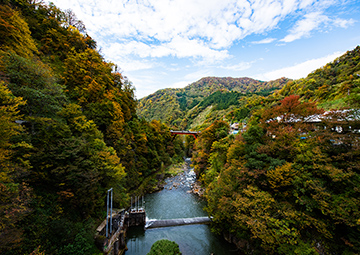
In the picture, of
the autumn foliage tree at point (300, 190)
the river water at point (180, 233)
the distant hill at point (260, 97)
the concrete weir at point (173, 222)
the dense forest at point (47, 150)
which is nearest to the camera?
the dense forest at point (47, 150)

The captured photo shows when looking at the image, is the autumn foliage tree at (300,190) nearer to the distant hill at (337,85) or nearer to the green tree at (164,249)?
the green tree at (164,249)

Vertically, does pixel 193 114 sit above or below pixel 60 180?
above

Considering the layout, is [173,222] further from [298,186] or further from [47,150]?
[47,150]

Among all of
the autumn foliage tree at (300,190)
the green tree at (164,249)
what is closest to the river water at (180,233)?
the autumn foliage tree at (300,190)

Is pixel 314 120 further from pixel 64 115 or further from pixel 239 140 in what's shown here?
pixel 64 115

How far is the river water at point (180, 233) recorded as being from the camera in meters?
14.5

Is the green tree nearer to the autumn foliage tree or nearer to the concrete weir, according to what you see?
the autumn foliage tree

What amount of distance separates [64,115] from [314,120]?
77.1ft

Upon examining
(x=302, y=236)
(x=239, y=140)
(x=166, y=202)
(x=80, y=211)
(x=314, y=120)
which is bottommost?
(x=166, y=202)

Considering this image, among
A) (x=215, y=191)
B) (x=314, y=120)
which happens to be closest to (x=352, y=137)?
(x=314, y=120)

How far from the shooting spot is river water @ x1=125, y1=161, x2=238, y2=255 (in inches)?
570

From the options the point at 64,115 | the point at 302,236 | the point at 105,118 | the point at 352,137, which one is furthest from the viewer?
the point at 105,118

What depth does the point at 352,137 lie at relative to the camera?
360 inches

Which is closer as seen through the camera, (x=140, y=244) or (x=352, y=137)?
(x=352, y=137)
